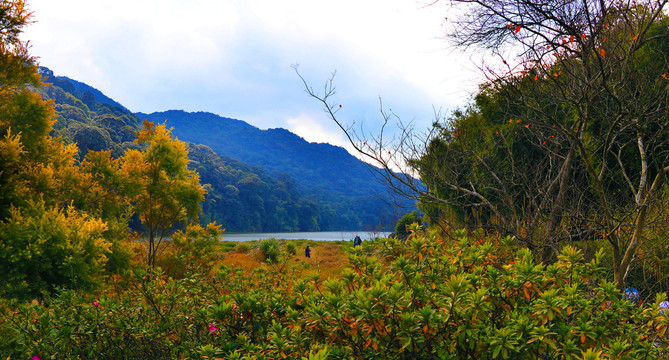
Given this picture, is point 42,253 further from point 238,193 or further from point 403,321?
point 238,193

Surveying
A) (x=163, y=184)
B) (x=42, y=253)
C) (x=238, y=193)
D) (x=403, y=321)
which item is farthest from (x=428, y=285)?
(x=238, y=193)

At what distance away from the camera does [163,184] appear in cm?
1494

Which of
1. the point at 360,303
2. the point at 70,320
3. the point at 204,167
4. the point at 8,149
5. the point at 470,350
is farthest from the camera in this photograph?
the point at 204,167

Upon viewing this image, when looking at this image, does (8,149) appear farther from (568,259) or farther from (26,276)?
(568,259)

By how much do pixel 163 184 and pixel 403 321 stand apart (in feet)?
49.1

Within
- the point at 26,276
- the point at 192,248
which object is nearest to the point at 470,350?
the point at 26,276

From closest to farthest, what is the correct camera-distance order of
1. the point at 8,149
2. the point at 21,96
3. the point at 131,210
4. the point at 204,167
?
the point at 8,149 → the point at 21,96 → the point at 131,210 → the point at 204,167

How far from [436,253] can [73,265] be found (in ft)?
27.3

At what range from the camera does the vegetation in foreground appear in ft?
6.48

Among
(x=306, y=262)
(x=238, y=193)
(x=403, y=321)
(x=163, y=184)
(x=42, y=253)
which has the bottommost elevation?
(x=306, y=262)

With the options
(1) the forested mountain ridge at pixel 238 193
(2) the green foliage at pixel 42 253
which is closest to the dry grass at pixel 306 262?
(2) the green foliage at pixel 42 253

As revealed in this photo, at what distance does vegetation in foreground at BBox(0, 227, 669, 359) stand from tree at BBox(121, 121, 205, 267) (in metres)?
12.4

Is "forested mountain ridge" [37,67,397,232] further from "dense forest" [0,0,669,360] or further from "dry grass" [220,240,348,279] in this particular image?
"dense forest" [0,0,669,360]

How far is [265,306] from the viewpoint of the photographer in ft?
8.07
